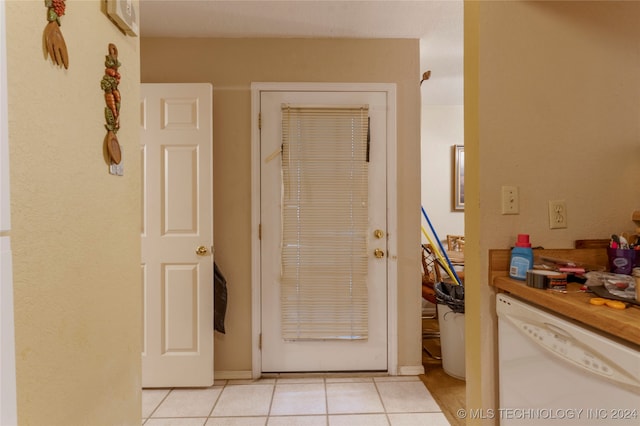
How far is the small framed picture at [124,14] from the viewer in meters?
0.94

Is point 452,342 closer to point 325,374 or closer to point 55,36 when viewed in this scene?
point 325,374

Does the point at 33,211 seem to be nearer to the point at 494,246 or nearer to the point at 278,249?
the point at 494,246

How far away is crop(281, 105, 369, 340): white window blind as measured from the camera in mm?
2338

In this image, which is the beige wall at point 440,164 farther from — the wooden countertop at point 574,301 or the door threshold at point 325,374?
the wooden countertop at point 574,301

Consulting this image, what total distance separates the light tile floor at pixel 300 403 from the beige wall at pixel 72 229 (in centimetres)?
101

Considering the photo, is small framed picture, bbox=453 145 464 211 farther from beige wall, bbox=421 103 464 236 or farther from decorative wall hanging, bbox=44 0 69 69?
decorative wall hanging, bbox=44 0 69 69

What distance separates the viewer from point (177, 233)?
222cm

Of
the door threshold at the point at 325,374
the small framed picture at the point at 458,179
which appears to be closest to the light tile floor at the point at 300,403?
the door threshold at the point at 325,374

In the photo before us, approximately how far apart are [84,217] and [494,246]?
1.40 metres

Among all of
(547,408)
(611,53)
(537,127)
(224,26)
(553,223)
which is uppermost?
(224,26)

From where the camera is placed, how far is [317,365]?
235cm

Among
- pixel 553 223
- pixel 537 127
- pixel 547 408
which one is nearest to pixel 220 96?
pixel 537 127

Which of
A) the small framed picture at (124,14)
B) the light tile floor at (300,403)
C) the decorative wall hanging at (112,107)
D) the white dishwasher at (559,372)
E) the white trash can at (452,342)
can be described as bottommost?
the light tile floor at (300,403)

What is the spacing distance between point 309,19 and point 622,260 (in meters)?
2.10
